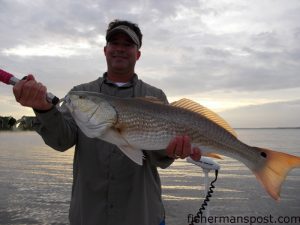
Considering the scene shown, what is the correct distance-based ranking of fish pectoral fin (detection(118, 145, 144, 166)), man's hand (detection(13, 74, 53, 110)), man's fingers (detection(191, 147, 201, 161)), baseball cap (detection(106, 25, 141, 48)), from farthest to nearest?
baseball cap (detection(106, 25, 141, 48))
man's fingers (detection(191, 147, 201, 161))
fish pectoral fin (detection(118, 145, 144, 166))
man's hand (detection(13, 74, 53, 110))

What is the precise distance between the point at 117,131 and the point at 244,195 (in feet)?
32.0

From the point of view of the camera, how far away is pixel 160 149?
3.64 meters

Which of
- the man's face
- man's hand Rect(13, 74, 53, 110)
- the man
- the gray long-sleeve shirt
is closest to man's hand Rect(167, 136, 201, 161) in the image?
the man

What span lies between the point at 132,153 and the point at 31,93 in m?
1.10

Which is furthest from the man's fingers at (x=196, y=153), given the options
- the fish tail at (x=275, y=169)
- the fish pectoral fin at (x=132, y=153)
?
the fish tail at (x=275, y=169)

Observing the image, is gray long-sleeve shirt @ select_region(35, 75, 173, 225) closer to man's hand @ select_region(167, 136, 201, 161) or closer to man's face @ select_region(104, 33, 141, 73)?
man's hand @ select_region(167, 136, 201, 161)

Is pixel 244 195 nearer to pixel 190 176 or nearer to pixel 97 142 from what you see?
pixel 190 176

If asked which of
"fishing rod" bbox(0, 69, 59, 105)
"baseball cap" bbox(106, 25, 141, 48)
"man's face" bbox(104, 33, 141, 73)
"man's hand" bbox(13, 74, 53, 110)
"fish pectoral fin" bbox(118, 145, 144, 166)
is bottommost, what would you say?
"fish pectoral fin" bbox(118, 145, 144, 166)

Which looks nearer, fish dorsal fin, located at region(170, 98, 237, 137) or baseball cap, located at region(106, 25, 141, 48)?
fish dorsal fin, located at region(170, 98, 237, 137)

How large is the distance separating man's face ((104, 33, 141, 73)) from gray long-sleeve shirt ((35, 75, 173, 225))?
0.85 meters

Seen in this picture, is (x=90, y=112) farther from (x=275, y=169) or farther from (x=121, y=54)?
(x=275, y=169)

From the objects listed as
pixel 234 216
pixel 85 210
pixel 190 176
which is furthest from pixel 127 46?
pixel 190 176

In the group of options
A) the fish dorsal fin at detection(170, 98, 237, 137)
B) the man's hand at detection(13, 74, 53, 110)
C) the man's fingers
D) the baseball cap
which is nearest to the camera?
the man's hand at detection(13, 74, 53, 110)

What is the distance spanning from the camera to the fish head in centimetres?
353
